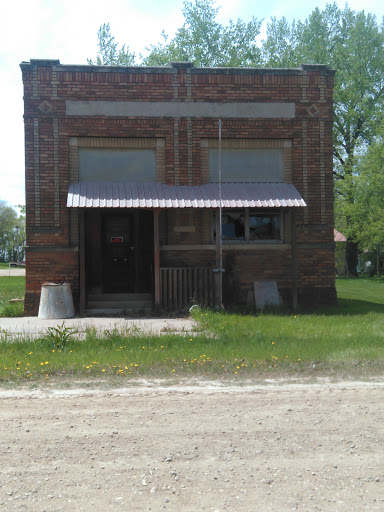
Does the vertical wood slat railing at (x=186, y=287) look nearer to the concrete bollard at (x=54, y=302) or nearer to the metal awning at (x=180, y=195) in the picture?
the metal awning at (x=180, y=195)

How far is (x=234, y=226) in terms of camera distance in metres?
14.2

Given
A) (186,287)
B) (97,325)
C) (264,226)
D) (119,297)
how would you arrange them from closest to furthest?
1. (97,325)
2. (186,287)
3. (119,297)
4. (264,226)

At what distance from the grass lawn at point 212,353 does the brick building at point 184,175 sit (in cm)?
358

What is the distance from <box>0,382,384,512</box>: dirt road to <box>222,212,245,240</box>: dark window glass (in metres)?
8.24

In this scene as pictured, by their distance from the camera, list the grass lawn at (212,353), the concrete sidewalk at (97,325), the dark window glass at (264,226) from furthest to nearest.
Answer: the dark window glass at (264,226) < the concrete sidewalk at (97,325) < the grass lawn at (212,353)

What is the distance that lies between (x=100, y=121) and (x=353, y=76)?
26311 millimetres

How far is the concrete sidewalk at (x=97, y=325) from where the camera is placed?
10023 millimetres

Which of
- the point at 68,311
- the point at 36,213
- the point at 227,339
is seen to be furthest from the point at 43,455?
the point at 36,213

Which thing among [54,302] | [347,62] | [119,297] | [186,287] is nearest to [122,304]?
[119,297]

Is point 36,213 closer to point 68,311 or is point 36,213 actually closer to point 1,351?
point 68,311

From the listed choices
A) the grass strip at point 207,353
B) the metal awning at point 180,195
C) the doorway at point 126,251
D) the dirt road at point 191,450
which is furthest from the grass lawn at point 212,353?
the doorway at point 126,251

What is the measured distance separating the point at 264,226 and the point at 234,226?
82 centimetres

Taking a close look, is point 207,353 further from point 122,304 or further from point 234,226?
point 234,226

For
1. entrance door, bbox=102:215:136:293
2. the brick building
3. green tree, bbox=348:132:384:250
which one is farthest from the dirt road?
green tree, bbox=348:132:384:250
